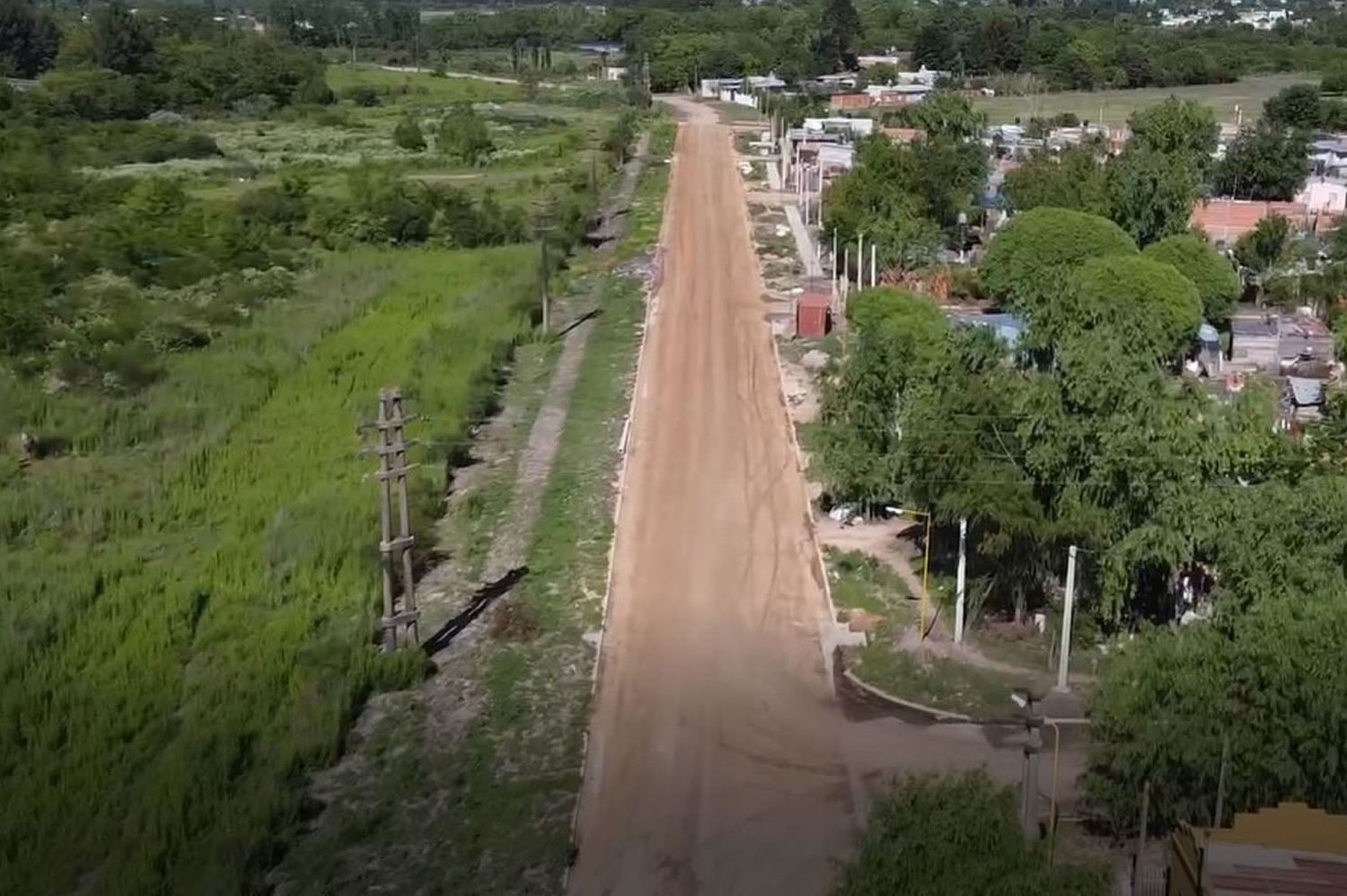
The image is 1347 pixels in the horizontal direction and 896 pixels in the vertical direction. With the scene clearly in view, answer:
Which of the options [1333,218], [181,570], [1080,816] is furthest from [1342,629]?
[1333,218]

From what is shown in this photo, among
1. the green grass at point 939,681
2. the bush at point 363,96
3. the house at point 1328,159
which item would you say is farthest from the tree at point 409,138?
the green grass at point 939,681

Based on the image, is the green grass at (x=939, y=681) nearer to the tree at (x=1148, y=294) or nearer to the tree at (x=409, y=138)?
the tree at (x=1148, y=294)

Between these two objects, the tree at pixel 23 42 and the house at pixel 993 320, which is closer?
the house at pixel 993 320

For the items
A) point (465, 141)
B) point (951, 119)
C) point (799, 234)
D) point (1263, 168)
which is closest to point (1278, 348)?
point (799, 234)

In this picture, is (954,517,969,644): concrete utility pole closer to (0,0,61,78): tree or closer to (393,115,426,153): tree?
(393,115,426,153): tree

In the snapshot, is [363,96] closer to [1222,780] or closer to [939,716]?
[939,716]

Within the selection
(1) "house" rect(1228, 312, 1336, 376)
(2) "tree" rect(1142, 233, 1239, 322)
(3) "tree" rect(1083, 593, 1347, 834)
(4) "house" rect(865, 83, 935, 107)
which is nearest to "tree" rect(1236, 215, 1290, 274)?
(2) "tree" rect(1142, 233, 1239, 322)
